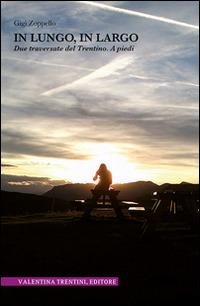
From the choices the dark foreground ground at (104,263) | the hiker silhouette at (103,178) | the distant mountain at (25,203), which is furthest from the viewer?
the distant mountain at (25,203)

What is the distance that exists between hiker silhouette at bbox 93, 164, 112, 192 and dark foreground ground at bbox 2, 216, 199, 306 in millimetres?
2139

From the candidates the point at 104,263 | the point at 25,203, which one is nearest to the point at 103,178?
the point at 104,263

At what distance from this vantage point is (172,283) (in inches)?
271

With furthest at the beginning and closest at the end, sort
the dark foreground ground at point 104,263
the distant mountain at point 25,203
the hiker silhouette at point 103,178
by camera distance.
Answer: the distant mountain at point 25,203, the hiker silhouette at point 103,178, the dark foreground ground at point 104,263

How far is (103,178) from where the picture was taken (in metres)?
15.1

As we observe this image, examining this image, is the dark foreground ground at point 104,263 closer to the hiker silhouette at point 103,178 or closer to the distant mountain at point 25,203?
the hiker silhouette at point 103,178

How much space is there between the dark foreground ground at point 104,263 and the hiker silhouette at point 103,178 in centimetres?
214

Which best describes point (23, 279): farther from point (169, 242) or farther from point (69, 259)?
point (169, 242)

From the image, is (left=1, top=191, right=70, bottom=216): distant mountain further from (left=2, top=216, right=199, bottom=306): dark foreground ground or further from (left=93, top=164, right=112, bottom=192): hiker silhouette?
(left=2, top=216, right=199, bottom=306): dark foreground ground

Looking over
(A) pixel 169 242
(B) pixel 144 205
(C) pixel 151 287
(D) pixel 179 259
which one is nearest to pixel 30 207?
(B) pixel 144 205

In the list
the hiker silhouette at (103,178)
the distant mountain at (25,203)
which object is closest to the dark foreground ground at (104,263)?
the hiker silhouette at (103,178)

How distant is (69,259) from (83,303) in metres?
2.48

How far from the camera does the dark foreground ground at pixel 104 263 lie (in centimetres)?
614

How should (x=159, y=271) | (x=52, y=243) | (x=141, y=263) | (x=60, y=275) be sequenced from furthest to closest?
(x=52, y=243) → (x=141, y=263) → (x=159, y=271) → (x=60, y=275)
